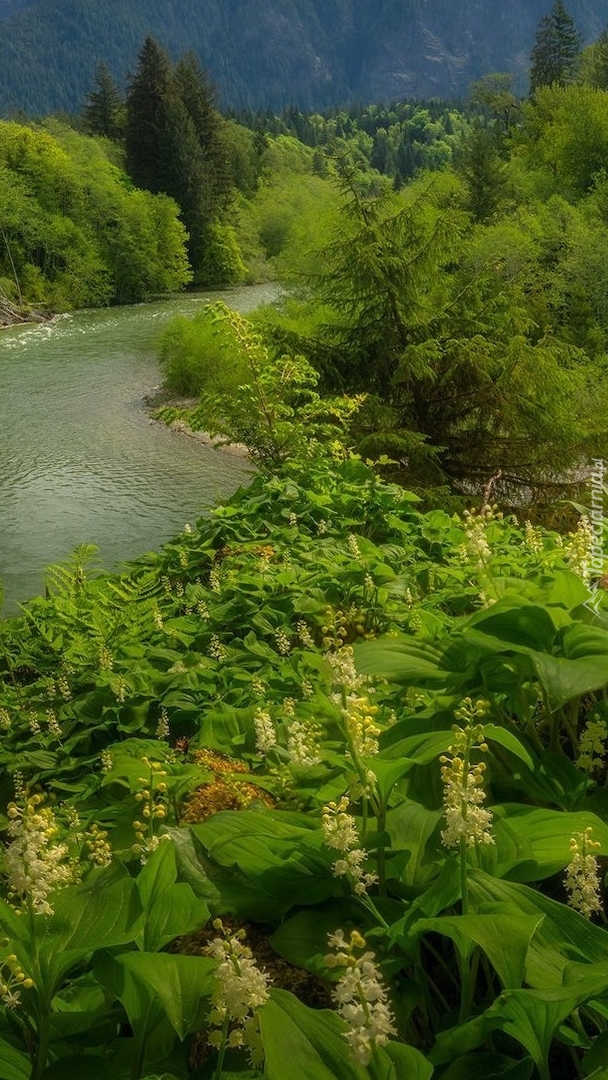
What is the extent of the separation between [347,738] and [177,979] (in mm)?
457

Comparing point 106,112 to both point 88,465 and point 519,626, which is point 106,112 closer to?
point 88,465

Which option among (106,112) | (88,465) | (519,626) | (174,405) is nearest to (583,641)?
(519,626)

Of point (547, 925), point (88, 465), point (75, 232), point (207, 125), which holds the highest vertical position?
point (207, 125)

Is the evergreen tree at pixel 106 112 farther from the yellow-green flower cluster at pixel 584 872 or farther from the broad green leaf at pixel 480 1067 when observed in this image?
the broad green leaf at pixel 480 1067

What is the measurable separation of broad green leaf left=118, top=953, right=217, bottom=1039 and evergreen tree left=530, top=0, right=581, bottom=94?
48.0m

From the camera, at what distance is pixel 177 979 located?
118 cm

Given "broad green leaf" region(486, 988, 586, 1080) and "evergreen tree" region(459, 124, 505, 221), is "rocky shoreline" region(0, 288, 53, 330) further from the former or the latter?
"broad green leaf" region(486, 988, 586, 1080)

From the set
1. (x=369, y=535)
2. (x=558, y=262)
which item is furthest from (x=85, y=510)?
(x=558, y=262)

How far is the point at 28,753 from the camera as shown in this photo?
327 centimetres

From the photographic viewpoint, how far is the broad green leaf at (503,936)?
1093 millimetres

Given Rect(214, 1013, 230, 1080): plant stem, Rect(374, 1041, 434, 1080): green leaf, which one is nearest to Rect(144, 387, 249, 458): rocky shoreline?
Rect(214, 1013, 230, 1080): plant stem

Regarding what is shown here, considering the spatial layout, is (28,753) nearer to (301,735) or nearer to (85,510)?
(301,735)

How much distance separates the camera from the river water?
1032 cm

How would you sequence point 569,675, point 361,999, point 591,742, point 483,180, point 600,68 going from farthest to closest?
point 600,68
point 483,180
point 591,742
point 569,675
point 361,999
